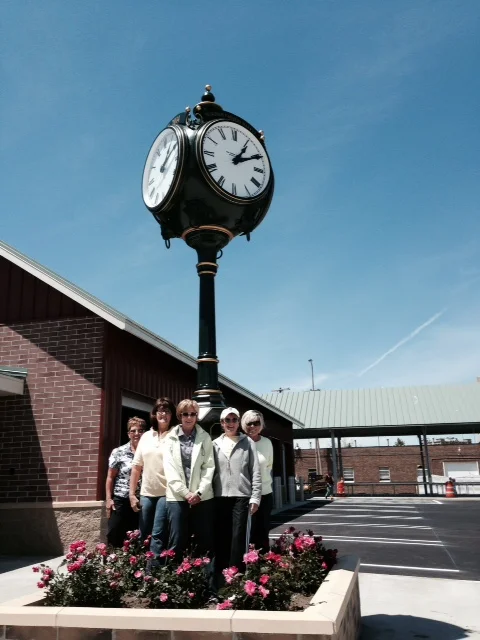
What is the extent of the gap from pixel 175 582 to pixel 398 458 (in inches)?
1668

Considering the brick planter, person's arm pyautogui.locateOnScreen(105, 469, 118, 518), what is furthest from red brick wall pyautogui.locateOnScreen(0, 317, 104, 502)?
the brick planter

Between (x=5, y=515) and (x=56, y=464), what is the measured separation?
122 centimetres

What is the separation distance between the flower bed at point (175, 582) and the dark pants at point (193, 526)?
13 centimetres

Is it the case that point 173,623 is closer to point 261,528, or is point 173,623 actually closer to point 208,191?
point 261,528

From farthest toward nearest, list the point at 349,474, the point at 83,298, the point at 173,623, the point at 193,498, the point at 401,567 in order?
1. the point at 349,474
2. the point at 83,298
3. the point at 401,567
4. the point at 193,498
5. the point at 173,623

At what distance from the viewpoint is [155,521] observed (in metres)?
4.69

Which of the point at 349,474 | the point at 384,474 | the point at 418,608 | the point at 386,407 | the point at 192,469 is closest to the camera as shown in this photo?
the point at 192,469

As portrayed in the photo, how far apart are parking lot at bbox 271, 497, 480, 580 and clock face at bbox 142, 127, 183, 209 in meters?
5.97

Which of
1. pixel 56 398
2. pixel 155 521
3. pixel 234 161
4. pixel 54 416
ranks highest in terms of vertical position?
pixel 234 161

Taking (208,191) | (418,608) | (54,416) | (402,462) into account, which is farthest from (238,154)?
(402,462)

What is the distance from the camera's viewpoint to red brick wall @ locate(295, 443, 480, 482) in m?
43.0

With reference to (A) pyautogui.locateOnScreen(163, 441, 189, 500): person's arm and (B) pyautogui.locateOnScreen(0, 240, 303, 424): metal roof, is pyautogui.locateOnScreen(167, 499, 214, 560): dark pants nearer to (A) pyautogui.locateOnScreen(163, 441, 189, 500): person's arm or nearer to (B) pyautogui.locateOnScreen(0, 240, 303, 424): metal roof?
(A) pyautogui.locateOnScreen(163, 441, 189, 500): person's arm

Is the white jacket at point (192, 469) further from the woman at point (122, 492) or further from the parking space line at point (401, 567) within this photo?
the parking space line at point (401, 567)

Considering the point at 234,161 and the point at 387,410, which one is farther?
the point at 387,410
